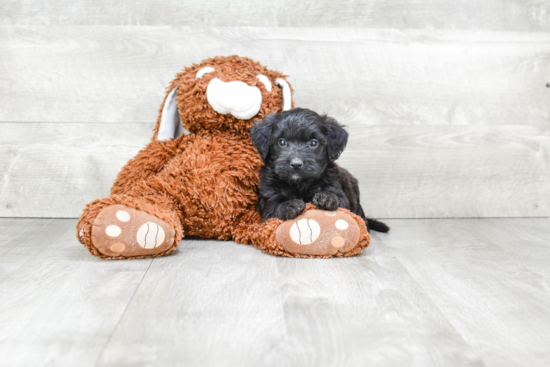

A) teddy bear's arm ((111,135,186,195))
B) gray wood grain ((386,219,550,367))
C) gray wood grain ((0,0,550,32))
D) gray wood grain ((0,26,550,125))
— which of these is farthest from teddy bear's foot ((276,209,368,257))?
gray wood grain ((0,0,550,32))

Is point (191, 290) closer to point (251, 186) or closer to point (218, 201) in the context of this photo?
point (218, 201)

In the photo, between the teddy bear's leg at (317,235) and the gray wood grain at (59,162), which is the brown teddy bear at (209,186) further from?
the gray wood grain at (59,162)

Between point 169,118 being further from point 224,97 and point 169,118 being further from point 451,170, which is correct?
point 451,170

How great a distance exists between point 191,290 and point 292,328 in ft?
1.22

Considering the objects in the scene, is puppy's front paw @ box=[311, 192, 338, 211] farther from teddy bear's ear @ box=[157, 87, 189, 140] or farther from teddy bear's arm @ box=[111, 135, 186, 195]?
teddy bear's ear @ box=[157, 87, 189, 140]

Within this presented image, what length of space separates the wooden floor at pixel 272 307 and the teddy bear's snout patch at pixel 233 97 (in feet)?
1.81

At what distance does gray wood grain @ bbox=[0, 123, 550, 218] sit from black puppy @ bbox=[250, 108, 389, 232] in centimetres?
63

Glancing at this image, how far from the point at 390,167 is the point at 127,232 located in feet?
4.73

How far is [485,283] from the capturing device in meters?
1.51

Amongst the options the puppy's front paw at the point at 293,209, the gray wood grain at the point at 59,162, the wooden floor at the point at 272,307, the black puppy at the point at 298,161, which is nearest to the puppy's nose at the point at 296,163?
the black puppy at the point at 298,161

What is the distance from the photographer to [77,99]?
7.88ft

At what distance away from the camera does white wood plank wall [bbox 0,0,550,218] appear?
94.0 inches

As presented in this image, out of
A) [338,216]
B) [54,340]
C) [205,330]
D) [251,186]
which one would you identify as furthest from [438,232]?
[54,340]

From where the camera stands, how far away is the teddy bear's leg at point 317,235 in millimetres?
1703
